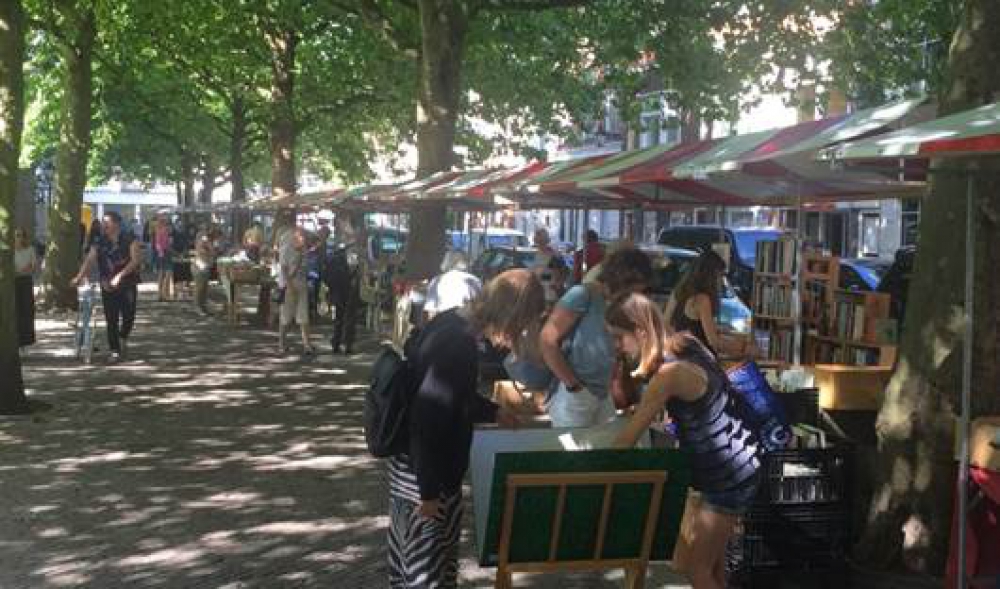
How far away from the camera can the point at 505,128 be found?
94.0ft

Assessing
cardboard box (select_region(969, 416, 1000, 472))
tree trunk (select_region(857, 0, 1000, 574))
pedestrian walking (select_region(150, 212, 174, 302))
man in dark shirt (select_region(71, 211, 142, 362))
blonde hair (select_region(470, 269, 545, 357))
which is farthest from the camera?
pedestrian walking (select_region(150, 212, 174, 302))

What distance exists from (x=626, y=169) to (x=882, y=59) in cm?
790

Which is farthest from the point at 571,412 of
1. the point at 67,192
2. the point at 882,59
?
the point at 67,192

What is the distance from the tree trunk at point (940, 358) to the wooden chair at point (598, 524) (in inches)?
79.4

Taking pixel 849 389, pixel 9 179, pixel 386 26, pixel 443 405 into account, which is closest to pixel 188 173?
pixel 386 26

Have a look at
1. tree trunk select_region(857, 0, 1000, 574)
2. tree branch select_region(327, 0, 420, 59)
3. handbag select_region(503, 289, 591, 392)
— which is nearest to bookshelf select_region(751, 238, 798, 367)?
tree trunk select_region(857, 0, 1000, 574)

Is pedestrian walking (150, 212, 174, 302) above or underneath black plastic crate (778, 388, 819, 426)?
above

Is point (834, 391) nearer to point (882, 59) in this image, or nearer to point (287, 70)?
point (882, 59)

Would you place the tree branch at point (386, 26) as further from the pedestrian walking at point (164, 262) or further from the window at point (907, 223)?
the window at point (907, 223)

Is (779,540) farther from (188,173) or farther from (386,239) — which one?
(188,173)

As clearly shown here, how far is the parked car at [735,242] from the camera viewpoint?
19.2 metres

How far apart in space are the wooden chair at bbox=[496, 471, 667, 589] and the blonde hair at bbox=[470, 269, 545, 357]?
53 centimetres

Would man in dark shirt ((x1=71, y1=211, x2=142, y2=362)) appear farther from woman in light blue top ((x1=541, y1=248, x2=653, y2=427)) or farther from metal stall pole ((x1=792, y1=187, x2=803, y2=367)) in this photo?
woman in light blue top ((x1=541, y1=248, x2=653, y2=427))

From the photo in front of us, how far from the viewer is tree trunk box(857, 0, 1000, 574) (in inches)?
217
